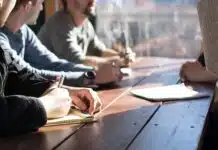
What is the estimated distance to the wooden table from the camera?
3.09 ft

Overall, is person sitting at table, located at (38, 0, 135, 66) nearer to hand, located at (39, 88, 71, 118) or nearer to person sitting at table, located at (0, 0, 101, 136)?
person sitting at table, located at (0, 0, 101, 136)

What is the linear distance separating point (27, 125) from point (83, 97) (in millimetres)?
297

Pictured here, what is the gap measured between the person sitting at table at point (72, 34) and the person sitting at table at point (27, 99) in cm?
72

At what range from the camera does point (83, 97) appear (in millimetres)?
1310

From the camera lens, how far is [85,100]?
4.28ft

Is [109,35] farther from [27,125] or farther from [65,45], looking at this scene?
[27,125]

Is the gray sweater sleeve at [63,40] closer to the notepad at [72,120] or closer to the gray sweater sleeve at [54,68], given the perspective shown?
the gray sweater sleeve at [54,68]

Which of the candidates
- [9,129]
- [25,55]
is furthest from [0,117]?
[25,55]

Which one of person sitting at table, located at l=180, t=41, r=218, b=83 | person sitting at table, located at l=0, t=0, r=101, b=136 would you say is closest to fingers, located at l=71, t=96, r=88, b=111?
person sitting at table, located at l=0, t=0, r=101, b=136

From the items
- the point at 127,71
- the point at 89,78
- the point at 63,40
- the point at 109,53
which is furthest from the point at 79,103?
the point at 109,53

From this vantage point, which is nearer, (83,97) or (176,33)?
(83,97)

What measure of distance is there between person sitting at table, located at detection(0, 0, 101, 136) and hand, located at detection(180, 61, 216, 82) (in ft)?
1.85

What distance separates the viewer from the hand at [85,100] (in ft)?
4.19

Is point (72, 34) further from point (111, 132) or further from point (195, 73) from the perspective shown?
point (111, 132)
